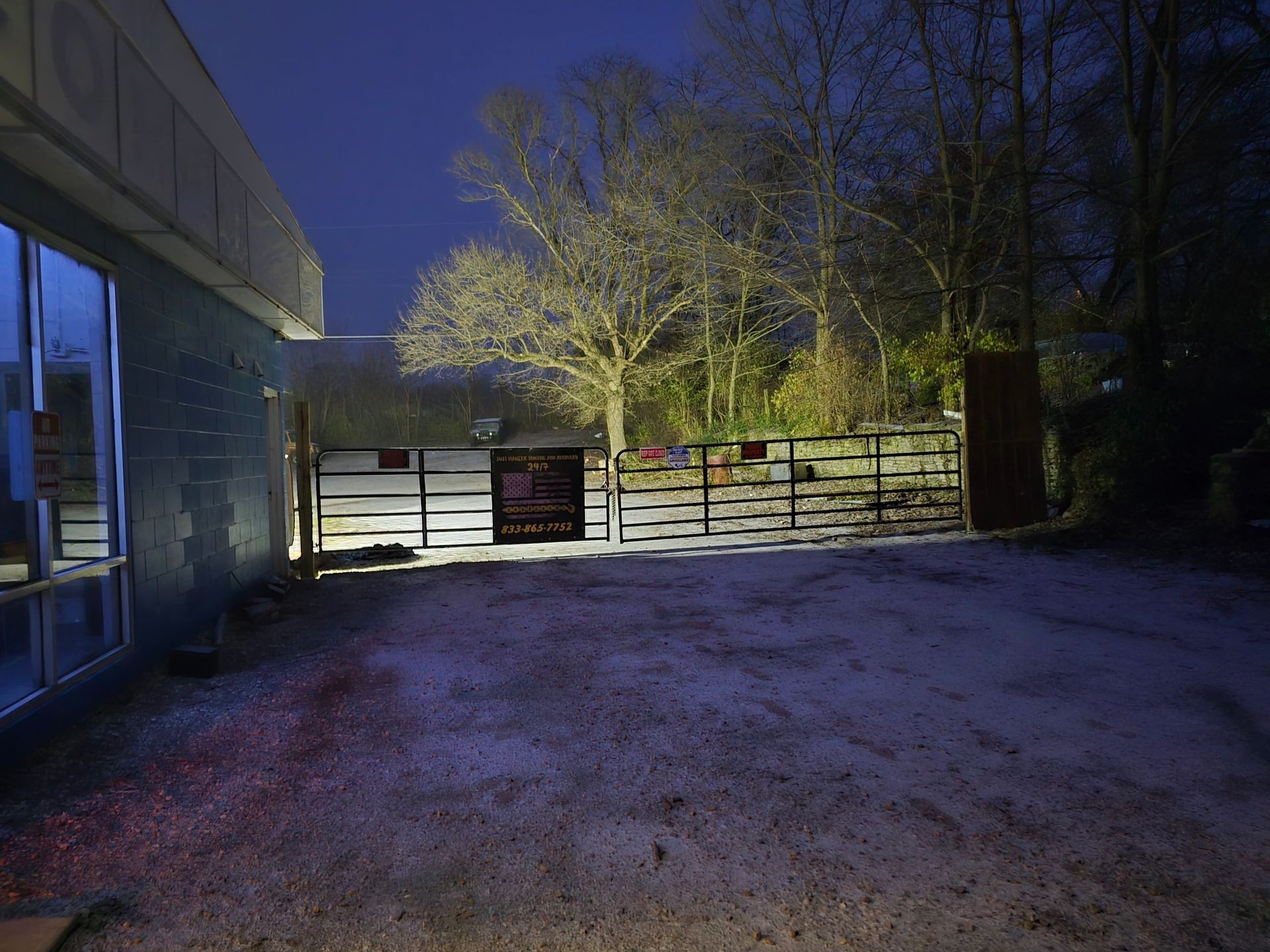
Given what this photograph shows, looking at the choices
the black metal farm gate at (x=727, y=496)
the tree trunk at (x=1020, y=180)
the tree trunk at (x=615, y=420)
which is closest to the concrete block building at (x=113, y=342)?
the black metal farm gate at (x=727, y=496)

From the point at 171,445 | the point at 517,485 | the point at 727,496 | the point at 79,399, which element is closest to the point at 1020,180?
the point at 727,496

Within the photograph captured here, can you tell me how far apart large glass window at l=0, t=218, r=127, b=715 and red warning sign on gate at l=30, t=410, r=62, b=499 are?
4 cm

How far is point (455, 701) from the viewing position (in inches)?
189

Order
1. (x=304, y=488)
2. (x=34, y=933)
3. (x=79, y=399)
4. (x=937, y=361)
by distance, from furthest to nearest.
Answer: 1. (x=937, y=361)
2. (x=304, y=488)
3. (x=79, y=399)
4. (x=34, y=933)

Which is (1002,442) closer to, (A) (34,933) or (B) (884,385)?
(B) (884,385)

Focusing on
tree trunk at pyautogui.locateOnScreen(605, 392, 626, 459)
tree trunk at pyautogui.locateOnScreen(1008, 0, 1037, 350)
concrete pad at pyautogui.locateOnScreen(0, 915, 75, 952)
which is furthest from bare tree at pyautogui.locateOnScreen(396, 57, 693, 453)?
concrete pad at pyautogui.locateOnScreen(0, 915, 75, 952)

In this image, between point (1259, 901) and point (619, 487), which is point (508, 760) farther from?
point (619, 487)

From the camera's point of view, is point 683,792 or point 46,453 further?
point 46,453

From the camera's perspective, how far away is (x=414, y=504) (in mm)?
18781

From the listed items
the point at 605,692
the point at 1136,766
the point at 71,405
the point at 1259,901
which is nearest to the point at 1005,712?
the point at 1136,766

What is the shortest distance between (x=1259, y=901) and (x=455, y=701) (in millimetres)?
3794

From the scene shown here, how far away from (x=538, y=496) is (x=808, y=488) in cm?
745

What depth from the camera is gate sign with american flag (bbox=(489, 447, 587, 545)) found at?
414 inches

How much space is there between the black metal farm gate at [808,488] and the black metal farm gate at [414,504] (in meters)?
0.99
